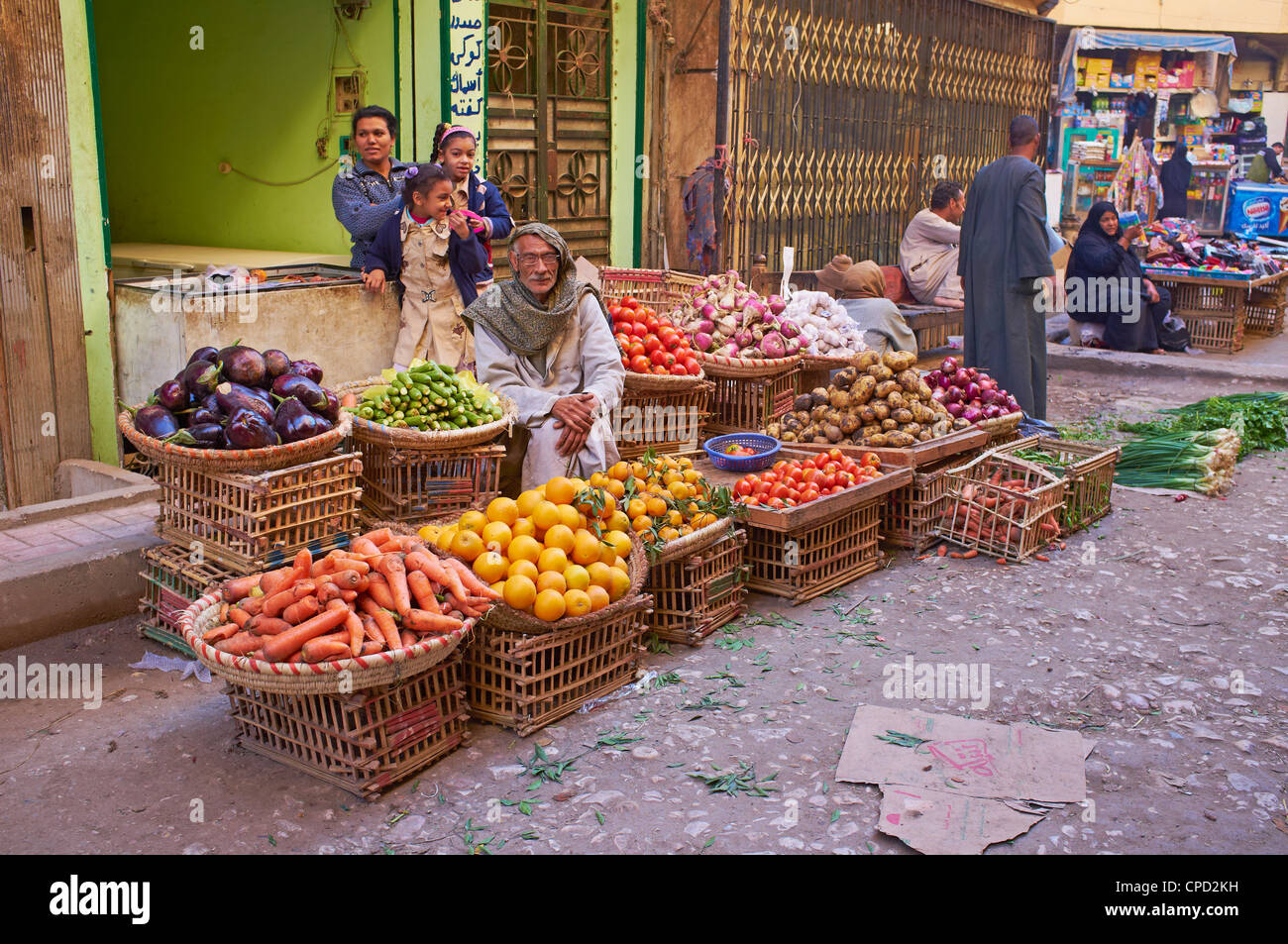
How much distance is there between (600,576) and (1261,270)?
12.4m

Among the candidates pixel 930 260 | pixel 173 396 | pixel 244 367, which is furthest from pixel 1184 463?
pixel 173 396

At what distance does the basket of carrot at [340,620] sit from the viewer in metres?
3.34

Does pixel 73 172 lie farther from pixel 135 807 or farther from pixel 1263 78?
pixel 1263 78

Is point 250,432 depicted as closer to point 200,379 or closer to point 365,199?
point 200,379

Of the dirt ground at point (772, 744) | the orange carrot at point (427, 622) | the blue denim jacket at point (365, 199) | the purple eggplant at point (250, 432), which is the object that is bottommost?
the dirt ground at point (772, 744)

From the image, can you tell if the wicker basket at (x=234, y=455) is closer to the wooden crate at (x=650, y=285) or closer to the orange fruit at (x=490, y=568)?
the orange fruit at (x=490, y=568)

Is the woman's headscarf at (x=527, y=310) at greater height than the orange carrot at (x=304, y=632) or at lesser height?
greater

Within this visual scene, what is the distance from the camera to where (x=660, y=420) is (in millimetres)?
6441

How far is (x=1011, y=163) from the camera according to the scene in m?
8.13

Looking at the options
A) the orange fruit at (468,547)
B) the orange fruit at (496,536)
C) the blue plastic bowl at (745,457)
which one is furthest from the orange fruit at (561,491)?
the blue plastic bowl at (745,457)

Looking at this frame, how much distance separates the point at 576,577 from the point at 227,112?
5797mm

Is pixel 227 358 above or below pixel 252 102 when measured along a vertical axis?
below

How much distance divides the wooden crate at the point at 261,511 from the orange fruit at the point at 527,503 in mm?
747

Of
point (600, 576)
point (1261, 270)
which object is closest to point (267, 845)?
point (600, 576)
